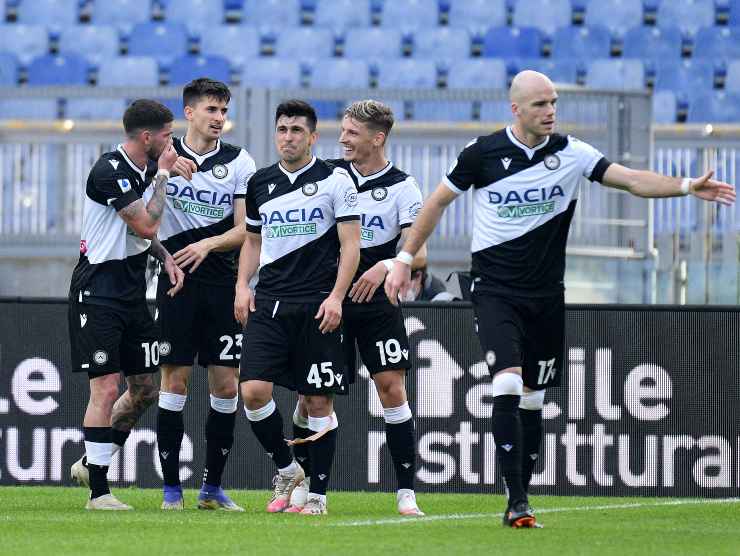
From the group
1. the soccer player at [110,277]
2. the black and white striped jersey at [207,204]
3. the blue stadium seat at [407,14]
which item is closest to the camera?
the soccer player at [110,277]

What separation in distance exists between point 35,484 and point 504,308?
4275mm

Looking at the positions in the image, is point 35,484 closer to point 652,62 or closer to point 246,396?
point 246,396

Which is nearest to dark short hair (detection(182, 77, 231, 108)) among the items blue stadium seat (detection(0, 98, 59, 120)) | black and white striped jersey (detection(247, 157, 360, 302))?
black and white striped jersey (detection(247, 157, 360, 302))

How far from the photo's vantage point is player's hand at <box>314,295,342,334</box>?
7.23 meters

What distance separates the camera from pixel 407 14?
19.9m

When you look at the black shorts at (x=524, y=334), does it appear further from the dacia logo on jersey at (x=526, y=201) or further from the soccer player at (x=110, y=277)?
the soccer player at (x=110, y=277)

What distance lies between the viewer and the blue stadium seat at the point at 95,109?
15.0 m

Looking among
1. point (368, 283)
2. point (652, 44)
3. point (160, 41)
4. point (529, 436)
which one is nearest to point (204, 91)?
point (368, 283)

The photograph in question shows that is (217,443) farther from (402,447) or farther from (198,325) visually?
(402,447)

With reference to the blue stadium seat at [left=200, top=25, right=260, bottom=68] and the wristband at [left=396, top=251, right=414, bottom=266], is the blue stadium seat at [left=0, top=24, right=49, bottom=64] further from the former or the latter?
the wristband at [left=396, top=251, right=414, bottom=266]

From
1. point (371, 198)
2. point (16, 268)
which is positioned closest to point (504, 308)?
point (371, 198)

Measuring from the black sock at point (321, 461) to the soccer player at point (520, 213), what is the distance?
107 centimetres

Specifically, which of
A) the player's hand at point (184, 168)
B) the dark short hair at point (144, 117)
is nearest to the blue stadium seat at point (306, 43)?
the player's hand at point (184, 168)

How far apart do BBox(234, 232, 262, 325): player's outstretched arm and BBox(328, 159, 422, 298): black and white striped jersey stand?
1.86 feet
